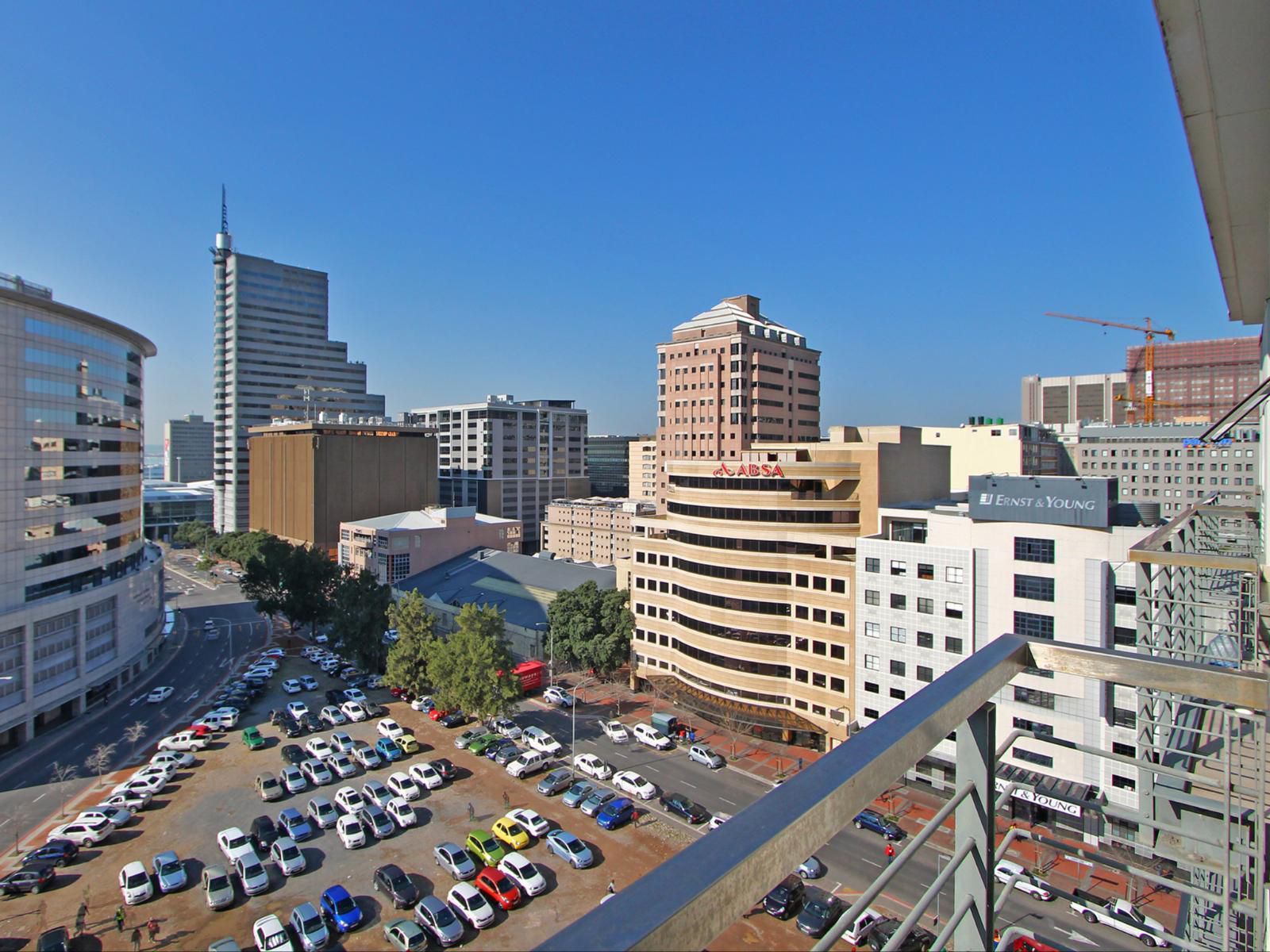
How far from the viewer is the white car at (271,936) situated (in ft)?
51.6

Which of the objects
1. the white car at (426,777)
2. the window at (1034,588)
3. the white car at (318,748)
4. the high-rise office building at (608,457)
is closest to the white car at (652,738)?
the white car at (426,777)

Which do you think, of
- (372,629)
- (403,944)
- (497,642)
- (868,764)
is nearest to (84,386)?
(372,629)

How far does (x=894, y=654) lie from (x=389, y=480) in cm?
5470

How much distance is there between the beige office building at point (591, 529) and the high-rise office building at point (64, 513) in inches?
1457

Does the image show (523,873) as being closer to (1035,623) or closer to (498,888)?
(498,888)

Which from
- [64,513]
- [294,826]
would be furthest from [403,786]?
[64,513]

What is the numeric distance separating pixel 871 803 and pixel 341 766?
2831 cm

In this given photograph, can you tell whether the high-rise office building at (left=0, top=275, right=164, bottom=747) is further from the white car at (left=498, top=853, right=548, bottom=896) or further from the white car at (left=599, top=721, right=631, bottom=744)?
the white car at (left=599, top=721, right=631, bottom=744)

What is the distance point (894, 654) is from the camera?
25359mm

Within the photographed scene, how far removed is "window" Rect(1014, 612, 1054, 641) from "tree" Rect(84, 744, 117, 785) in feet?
103

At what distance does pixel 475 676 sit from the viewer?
27.5 meters

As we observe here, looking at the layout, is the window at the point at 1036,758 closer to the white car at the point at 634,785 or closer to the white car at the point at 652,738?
the white car at the point at 634,785

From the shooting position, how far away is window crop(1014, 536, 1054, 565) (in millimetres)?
22031

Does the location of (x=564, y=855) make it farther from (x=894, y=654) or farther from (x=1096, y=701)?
(x=1096, y=701)
